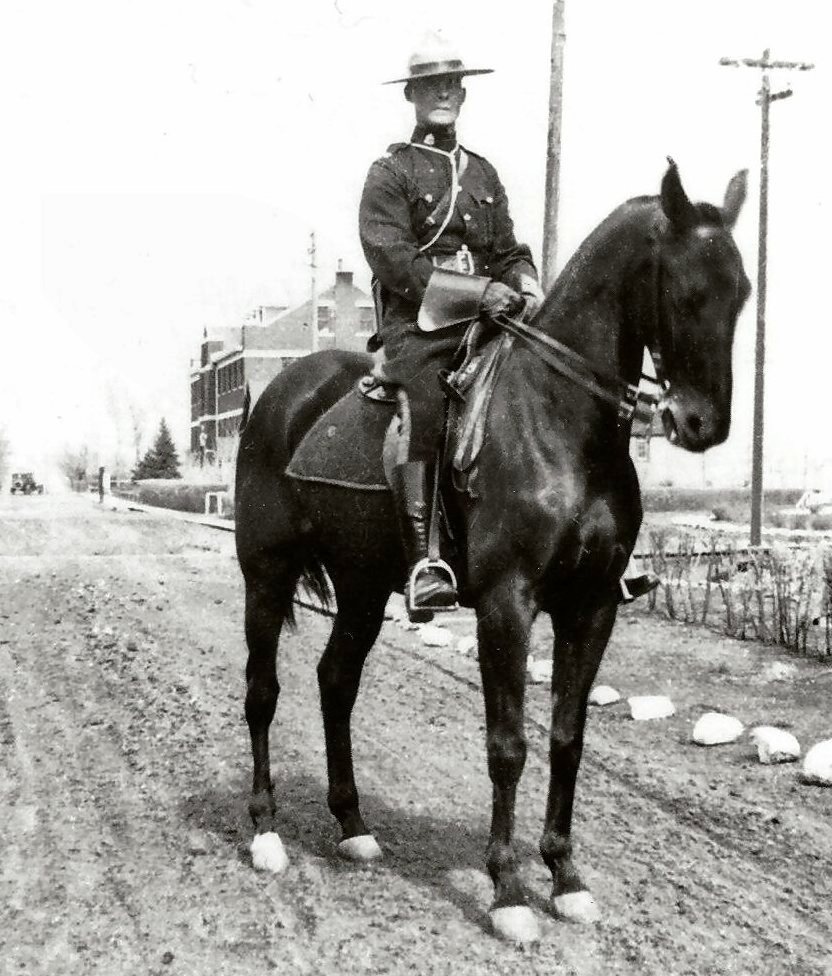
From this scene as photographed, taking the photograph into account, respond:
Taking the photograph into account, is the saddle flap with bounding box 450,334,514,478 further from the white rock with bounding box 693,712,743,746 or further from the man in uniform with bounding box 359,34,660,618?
the white rock with bounding box 693,712,743,746

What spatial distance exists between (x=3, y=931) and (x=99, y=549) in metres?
20.6

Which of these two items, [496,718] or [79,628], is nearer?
[496,718]

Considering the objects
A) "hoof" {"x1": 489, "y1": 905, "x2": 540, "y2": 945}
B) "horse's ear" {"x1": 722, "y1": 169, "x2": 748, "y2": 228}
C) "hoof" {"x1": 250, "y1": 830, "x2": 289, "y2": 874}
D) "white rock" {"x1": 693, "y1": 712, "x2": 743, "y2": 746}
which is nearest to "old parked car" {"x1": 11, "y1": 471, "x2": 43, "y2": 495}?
"white rock" {"x1": 693, "y1": 712, "x2": 743, "y2": 746}

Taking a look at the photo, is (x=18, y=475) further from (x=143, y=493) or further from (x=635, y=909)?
(x=635, y=909)

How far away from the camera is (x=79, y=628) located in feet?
42.6

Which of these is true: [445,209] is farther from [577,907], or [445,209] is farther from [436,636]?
[436,636]

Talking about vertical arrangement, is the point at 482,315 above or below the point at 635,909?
above

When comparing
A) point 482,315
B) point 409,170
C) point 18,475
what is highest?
point 409,170

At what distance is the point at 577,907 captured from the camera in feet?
16.2

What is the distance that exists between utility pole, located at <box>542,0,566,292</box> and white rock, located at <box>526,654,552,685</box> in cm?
815

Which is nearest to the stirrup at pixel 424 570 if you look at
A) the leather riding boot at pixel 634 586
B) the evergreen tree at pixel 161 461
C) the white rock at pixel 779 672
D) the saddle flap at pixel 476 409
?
the saddle flap at pixel 476 409

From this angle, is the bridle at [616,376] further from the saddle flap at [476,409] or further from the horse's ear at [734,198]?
the horse's ear at [734,198]

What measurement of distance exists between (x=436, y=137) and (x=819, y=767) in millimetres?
3937

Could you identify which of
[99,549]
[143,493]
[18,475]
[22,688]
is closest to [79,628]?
[22,688]
